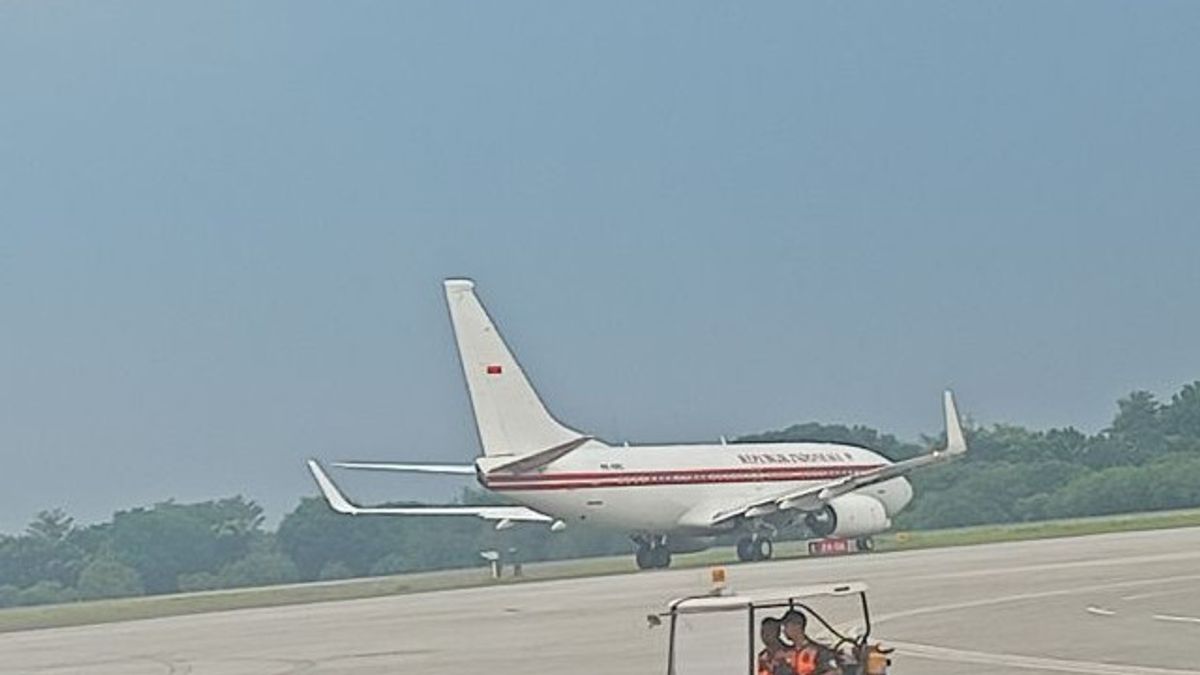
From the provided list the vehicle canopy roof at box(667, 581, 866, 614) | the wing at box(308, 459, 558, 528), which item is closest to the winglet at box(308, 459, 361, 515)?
the wing at box(308, 459, 558, 528)

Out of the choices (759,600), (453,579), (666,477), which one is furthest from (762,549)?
(759,600)

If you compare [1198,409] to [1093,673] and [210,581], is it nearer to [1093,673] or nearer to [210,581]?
[210,581]

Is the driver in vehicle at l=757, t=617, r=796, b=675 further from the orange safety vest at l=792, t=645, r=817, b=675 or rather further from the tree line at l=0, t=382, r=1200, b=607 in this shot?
the tree line at l=0, t=382, r=1200, b=607

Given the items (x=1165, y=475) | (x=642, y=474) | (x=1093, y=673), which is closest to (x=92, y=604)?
(x=642, y=474)

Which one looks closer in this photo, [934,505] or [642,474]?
[642,474]

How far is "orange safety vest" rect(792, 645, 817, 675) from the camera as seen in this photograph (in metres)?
16.0

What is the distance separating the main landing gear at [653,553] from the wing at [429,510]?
259 centimetres

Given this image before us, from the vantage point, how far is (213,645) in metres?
38.9

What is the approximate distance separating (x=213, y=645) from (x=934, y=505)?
48931 millimetres

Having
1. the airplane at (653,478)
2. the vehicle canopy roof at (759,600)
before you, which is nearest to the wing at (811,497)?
the airplane at (653,478)

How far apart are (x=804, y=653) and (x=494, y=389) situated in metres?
40.9

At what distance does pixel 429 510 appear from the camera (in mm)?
70500

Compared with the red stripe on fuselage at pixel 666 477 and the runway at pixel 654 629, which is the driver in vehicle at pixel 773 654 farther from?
the red stripe on fuselage at pixel 666 477

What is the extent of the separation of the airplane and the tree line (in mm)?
8493
